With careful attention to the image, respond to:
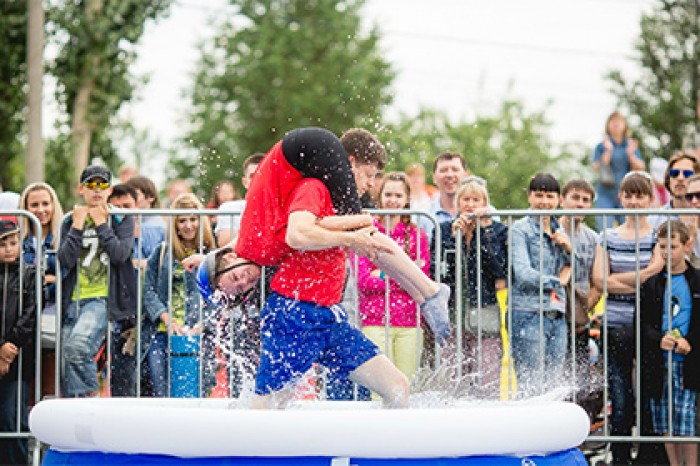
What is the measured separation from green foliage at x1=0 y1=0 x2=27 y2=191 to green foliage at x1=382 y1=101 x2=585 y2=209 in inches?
1214

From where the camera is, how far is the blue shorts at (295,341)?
5.36 meters

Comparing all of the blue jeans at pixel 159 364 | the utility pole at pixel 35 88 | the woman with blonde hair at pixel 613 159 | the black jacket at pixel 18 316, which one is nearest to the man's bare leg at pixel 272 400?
the blue jeans at pixel 159 364

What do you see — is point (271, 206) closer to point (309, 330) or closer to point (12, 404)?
point (309, 330)

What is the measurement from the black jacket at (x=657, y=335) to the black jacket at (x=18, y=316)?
369 cm

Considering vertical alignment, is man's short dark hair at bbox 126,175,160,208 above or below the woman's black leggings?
above

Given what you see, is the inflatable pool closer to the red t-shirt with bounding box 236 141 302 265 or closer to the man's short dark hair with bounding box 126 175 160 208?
the red t-shirt with bounding box 236 141 302 265

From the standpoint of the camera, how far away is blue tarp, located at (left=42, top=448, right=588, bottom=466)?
4.89m

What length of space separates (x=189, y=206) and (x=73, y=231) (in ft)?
2.82

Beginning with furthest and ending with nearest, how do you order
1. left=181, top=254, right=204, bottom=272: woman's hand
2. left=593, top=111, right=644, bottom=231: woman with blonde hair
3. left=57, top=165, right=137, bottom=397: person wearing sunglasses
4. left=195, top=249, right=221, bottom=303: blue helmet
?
left=593, top=111, right=644, bottom=231: woman with blonde hair, left=57, top=165, right=137, bottom=397: person wearing sunglasses, left=181, top=254, right=204, bottom=272: woman's hand, left=195, top=249, right=221, bottom=303: blue helmet

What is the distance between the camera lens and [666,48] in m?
31.4

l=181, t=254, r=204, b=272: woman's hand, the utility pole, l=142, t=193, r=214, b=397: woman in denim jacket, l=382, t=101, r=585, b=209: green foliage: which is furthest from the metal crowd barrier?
l=382, t=101, r=585, b=209: green foliage

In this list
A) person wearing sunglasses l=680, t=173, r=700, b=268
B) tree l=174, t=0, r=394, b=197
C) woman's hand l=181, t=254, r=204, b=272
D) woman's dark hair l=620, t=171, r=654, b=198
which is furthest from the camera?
tree l=174, t=0, r=394, b=197

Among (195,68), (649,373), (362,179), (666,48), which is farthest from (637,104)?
(362,179)

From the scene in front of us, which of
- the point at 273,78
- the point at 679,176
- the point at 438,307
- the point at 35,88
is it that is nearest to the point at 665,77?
the point at 273,78
